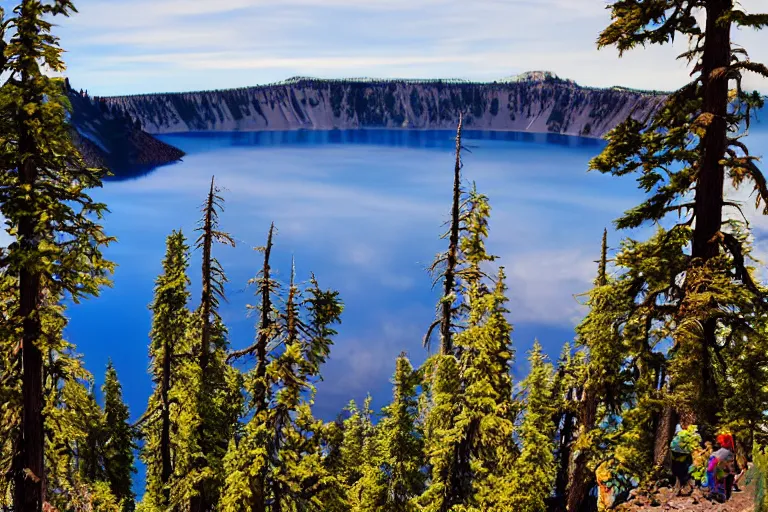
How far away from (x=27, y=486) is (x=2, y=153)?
599cm

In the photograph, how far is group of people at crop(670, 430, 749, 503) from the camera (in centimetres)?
1242

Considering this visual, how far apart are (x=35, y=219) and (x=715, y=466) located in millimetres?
13599

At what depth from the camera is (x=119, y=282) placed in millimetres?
114375

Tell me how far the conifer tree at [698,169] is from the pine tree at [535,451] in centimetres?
903

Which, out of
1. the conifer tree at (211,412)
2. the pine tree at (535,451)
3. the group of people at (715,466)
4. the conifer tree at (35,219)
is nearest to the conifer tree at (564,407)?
the pine tree at (535,451)

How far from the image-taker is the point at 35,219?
10.9 meters

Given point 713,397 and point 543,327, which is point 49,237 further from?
point 543,327

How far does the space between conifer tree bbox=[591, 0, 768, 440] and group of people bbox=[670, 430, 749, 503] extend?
0.53m

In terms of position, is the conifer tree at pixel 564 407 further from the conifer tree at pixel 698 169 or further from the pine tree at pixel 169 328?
the pine tree at pixel 169 328

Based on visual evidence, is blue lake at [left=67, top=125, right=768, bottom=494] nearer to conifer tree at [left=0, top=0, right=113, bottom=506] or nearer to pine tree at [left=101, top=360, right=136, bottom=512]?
pine tree at [left=101, top=360, right=136, bottom=512]

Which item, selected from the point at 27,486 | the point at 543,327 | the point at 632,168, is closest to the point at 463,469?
the point at 632,168

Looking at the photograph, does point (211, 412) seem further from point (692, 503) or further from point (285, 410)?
point (692, 503)

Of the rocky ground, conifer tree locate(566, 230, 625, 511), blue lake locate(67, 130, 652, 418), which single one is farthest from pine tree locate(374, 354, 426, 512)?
blue lake locate(67, 130, 652, 418)

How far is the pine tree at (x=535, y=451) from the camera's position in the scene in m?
21.6
